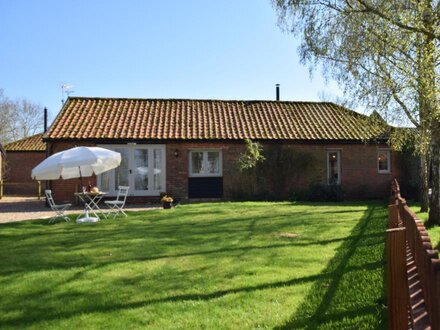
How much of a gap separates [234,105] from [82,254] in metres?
16.7

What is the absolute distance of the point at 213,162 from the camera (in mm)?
19938

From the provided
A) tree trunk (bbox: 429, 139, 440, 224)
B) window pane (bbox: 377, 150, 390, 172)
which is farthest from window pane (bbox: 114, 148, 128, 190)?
tree trunk (bbox: 429, 139, 440, 224)

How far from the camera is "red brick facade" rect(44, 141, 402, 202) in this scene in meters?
19.3

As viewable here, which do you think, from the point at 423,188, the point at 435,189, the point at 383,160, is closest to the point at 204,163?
the point at 383,160

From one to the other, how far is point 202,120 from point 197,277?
15672 millimetres

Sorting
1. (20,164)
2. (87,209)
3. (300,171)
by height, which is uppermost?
(20,164)

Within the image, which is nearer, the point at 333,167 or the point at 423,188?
the point at 423,188

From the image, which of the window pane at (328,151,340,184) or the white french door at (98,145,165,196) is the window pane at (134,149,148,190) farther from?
the window pane at (328,151,340,184)

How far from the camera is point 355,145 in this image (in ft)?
67.7

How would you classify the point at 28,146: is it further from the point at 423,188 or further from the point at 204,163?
the point at 423,188

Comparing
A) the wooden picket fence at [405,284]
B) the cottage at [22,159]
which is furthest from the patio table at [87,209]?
the cottage at [22,159]

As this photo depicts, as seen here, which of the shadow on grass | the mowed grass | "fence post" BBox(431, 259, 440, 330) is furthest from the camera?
the mowed grass

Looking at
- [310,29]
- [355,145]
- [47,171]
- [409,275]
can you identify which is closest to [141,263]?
[409,275]

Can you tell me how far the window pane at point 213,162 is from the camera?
1988cm
